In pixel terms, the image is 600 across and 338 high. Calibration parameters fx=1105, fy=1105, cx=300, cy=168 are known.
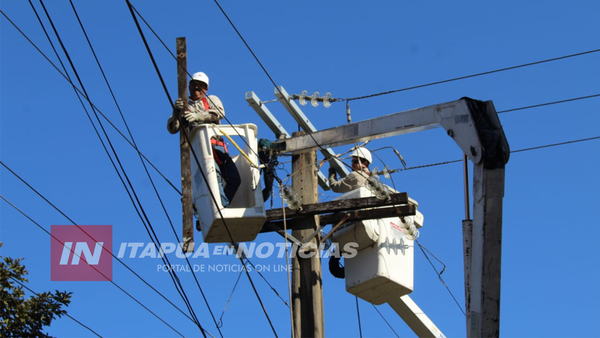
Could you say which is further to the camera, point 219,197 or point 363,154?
point 363,154

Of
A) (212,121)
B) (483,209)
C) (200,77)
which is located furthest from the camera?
(200,77)

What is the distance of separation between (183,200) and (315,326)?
81.6 inches

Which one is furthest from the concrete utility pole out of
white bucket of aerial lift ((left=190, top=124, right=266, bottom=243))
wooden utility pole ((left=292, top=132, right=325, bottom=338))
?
wooden utility pole ((left=292, top=132, right=325, bottom=338))

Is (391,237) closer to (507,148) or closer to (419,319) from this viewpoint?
(419,319)

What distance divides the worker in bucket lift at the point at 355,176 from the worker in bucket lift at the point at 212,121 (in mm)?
1998

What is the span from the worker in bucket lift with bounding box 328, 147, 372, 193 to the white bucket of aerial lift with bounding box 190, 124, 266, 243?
1771mm

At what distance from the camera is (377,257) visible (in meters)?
12.2

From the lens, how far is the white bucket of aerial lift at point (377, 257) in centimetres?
1221

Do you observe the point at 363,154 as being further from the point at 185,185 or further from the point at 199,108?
the point at 185,185

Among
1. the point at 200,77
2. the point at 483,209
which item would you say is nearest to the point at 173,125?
the point at 200,77

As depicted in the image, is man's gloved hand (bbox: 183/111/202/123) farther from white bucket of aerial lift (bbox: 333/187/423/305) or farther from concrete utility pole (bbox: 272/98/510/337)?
concrete utility pole (bbox: 272/98/510/337)

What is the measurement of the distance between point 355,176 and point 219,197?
2519 mm

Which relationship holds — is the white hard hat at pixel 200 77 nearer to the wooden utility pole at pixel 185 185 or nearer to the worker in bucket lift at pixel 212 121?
the worker in bucket lift at pixel 212 121

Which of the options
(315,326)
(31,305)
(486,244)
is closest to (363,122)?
(315,326)
